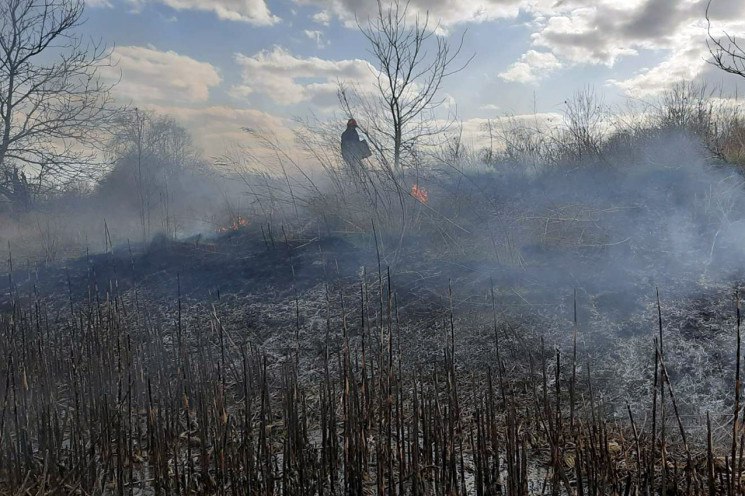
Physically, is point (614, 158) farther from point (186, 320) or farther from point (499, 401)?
point (186, 320)

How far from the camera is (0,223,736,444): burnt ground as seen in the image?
→ 442cm

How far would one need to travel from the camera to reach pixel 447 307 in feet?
19.9

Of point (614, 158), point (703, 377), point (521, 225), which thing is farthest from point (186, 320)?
point (614, 158)

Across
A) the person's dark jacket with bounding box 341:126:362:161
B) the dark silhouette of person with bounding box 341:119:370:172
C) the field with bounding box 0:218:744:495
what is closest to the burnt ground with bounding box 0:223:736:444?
the field with bounding box 0:218:744:495

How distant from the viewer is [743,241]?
6.18 metres

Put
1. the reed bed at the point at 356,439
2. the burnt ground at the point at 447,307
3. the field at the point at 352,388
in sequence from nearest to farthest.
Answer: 1. the reed bed at the point at 356,439
2. the field at the point at 352,388
3. the burnt ground at the point at 447,307

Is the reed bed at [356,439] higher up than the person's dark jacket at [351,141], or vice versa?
the person's dark jacket at [351,141]

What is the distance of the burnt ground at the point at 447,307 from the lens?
4422mm

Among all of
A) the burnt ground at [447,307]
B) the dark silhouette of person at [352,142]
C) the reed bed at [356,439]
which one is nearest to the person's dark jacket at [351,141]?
the dark silhouette of person at [352,142]

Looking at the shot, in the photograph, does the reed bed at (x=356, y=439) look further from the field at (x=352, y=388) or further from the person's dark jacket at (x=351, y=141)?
the person's dark jacket at (x=351, y=141)

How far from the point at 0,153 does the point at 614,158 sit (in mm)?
15272

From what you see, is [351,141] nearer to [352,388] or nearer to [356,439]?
[352,388]

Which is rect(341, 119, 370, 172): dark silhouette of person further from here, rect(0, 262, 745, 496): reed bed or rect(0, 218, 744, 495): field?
rect(0, 262, 745, 496): reed bed

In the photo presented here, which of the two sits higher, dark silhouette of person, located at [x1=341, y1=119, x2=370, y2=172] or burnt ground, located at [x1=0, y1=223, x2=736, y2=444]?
dark silhouette of person, located at [x1=341, y1=119, x2=370, y2=172]
